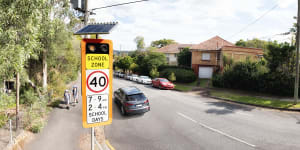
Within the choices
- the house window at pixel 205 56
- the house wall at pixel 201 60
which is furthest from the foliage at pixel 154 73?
the house window at pixel 205 56

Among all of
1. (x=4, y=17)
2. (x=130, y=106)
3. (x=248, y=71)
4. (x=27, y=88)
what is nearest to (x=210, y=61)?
(x=248, y=71)

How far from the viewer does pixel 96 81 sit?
3.47m

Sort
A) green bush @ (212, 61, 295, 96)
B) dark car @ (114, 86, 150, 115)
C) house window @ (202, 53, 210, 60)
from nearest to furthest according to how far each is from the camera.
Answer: dark car @ (114, 86, 150, 115) → green bush @ (212, 61, 295, 96) → house window @ (202, 53, 210, 60)

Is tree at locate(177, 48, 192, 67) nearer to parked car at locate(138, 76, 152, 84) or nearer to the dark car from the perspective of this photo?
parked car at locate(138, 76, 152, 84)

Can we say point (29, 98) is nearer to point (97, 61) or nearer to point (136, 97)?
point (136, 97)

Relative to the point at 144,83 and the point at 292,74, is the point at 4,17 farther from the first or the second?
the point at 144,83

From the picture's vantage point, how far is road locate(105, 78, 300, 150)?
708cm

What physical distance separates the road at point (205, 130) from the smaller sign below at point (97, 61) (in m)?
4.54

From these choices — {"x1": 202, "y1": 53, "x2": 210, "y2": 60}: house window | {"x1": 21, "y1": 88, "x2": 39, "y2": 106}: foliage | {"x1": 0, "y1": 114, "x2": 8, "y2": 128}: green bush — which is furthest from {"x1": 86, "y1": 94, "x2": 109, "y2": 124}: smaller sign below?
{"x1": 202, "y1": 53, "x2": 210, "y2": 60}: house window

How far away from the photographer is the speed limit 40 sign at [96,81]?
130 inches

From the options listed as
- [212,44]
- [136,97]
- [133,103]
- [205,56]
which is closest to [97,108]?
[133,103]

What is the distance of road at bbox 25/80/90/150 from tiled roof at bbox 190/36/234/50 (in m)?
24.1

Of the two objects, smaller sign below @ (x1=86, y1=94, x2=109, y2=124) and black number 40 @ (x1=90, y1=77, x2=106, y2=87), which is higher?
black number 40 @ (x1=90, y1=77, x2=106, y2=87)

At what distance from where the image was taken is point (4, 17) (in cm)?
611
